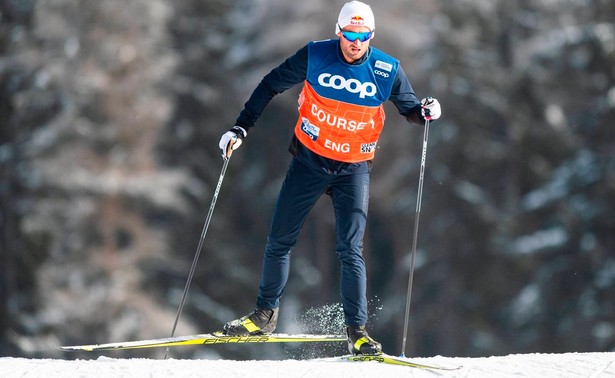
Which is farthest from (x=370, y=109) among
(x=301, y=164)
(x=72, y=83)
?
(x=72, y=83)

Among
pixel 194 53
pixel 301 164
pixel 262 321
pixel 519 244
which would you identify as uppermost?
pixel 194 53

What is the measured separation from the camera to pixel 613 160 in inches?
882

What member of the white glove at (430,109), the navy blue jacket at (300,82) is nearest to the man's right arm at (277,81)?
the navy blue jacket at (300,82)

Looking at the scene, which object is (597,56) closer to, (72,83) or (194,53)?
(194,53)

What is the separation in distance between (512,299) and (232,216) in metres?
6.81

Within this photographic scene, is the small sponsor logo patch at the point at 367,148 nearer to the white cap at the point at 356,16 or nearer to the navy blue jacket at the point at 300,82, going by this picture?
the navy blue jacket at the point at 300,82

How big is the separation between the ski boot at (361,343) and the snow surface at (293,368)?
17 centimetres

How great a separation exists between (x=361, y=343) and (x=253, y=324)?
0.79 meters

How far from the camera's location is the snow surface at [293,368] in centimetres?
475

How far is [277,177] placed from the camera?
76.7ft

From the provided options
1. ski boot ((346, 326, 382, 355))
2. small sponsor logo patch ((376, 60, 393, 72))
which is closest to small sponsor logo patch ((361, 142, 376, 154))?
small sponsor logo patch ((376, 60, 393, 72))

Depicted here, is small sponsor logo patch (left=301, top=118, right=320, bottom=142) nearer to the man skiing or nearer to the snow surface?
the man skiing

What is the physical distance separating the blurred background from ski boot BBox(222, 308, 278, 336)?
14850 millimetres

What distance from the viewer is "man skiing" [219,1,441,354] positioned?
17.7ft
